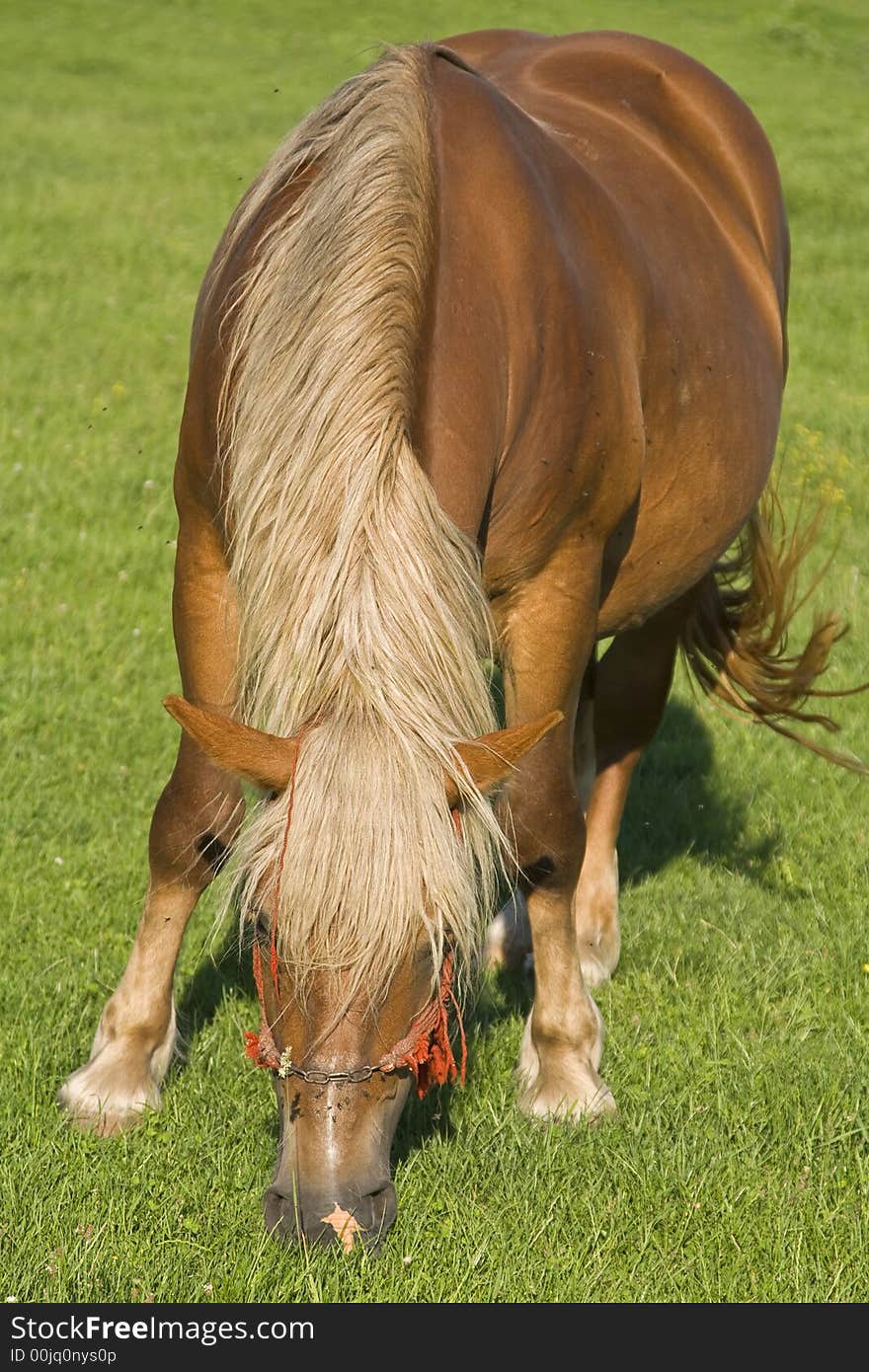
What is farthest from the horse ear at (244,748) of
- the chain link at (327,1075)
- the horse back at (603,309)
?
the horse back at (603,309)

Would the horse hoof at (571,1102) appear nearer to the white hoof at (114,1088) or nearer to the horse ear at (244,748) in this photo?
the white hoof at (114,1088)

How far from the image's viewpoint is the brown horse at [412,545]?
2.72 meters

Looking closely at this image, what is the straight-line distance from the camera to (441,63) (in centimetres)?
359

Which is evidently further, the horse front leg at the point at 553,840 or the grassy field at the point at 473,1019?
the horse front leg at the point at 553,840

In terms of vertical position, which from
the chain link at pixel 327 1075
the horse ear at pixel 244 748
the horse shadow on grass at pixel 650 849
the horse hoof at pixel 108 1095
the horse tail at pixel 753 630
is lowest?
the horse shadow on grass at pixel 650 849

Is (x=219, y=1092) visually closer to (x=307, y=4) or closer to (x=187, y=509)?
(x=187, y=509)

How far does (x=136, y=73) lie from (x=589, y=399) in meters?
18.6

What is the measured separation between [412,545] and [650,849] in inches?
119

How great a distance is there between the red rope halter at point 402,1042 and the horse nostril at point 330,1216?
22 cm

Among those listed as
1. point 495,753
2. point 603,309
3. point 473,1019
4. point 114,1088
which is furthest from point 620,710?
point 495,753

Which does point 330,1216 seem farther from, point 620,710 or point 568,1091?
point 620,710

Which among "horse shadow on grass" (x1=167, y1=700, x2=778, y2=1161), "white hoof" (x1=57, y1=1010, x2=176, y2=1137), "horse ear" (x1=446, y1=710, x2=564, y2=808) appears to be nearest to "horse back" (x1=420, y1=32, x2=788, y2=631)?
"horse ear" (x1=446, y1=710, x2=564, y2=808)

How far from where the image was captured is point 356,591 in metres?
2.76
